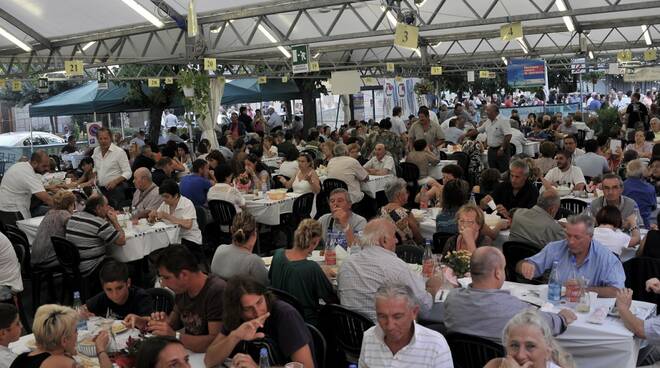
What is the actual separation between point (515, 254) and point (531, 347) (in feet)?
9.62

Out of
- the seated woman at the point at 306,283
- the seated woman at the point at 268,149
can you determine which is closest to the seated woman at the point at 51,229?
the seated woman at the point at 306,283

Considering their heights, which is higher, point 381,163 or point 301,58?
point 301,58

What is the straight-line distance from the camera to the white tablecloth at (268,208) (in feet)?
30.1

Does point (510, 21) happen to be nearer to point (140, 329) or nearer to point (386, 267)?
point (386, 267)

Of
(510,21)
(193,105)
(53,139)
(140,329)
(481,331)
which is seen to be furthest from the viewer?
(53,139)

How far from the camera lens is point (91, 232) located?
6.97 m

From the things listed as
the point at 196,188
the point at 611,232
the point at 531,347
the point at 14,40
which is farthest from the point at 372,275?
the point at 14,40

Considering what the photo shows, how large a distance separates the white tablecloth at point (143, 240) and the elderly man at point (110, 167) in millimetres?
2733

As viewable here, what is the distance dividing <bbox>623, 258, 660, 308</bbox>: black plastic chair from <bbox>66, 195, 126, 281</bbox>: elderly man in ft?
15.3

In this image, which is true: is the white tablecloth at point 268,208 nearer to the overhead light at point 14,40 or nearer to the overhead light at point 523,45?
the overhead light at point 14,40

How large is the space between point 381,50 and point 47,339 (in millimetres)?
18995

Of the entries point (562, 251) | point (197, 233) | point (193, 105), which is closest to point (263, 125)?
point (193, 105)

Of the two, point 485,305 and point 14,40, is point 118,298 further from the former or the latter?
point 14,40

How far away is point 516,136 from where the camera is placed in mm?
14188
